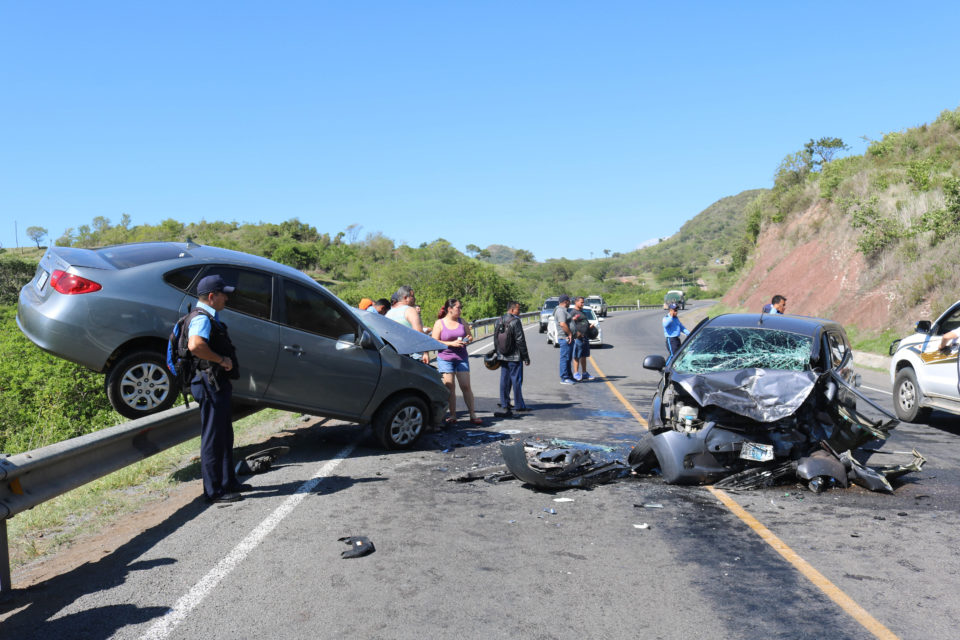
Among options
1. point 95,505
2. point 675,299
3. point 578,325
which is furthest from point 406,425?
point 675,299

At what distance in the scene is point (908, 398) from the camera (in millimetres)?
11000

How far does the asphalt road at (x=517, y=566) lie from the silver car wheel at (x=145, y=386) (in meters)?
1.47

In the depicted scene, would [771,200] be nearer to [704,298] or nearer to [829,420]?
[829,420]

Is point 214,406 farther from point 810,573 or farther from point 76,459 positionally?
point 810,573

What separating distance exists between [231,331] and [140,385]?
44.8 inches

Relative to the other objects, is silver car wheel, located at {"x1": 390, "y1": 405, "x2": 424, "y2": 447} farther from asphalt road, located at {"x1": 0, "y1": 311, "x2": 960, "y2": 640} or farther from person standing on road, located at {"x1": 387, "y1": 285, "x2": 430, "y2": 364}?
person standing on road, located at {"x1": 387, "y1": 285, "x2": 430, "y2": 364}

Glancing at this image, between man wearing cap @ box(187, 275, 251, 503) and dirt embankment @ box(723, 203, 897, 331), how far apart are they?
25105mm

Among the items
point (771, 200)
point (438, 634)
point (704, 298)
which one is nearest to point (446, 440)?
Result: point (438, 634)

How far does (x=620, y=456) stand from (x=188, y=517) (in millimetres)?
4591

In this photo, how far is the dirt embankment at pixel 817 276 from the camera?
28.7 metres

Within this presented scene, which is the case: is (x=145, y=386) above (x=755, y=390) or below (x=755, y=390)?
above

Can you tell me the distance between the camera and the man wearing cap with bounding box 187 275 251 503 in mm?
6281

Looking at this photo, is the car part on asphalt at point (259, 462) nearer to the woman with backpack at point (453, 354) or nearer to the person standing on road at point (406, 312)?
the woman with backpack at point (453, 354)

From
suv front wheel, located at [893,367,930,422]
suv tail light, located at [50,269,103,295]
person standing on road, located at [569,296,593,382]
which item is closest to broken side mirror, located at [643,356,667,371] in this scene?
suv front wheel, located at [893,367,930,422]
